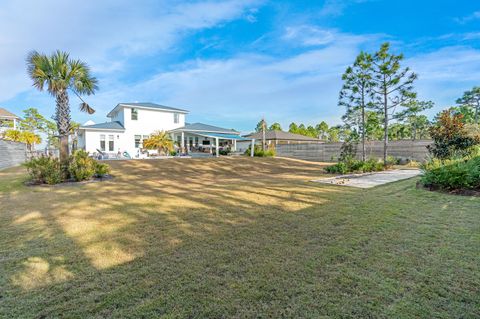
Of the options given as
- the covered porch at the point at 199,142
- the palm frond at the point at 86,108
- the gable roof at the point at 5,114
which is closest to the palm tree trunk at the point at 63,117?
the palm frond at the point at 86,108

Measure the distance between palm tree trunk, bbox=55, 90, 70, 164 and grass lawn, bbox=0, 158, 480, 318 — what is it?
5286 mm

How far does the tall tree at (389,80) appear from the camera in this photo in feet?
47.3

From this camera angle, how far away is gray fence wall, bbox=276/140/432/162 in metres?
18.7

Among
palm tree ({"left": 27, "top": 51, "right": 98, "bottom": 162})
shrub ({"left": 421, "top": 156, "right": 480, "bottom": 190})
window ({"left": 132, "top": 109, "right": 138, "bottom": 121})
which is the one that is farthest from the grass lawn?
window ({"left": 132, "top": 109, "right": 138, "bottom": 121})

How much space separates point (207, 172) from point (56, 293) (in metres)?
11.8

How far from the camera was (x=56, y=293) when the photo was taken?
7.48ft

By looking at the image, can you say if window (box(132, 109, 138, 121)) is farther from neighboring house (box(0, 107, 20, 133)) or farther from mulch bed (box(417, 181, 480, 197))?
mulch bed (box(417, 181, 480, 197))

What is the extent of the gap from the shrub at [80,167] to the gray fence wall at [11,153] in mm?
10214

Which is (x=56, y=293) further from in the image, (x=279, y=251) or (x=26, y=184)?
(x=26, y=184)

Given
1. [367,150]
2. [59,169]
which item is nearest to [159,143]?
[59,169]

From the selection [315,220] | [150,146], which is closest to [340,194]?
[315,220]

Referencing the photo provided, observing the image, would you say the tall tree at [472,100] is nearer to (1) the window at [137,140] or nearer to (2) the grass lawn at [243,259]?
(2) the grass lawn at [243,259]

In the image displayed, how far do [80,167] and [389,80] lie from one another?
18428 mm

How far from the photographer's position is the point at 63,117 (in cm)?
1021
